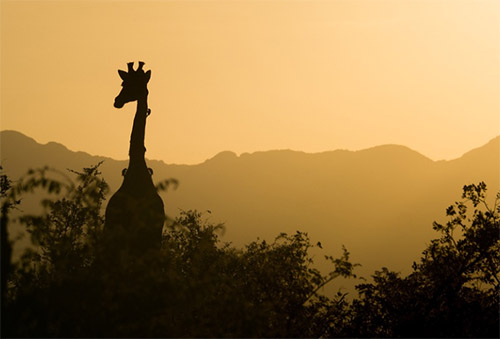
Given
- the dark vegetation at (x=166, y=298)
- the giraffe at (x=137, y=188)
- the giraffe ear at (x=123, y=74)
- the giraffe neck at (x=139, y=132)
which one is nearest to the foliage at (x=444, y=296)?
the dark vegetation at (x=166, y=298)

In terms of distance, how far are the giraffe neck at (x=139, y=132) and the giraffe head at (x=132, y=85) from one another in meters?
0.22

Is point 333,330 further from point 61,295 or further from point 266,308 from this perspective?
point 61,295

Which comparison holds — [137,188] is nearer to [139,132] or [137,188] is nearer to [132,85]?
[139,132]

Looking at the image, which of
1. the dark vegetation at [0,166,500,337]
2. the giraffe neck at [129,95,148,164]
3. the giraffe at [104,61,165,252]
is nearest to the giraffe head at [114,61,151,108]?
the giraffe at [104,61,165,252]

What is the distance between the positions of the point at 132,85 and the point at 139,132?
1644 mm

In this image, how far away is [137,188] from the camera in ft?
66.3

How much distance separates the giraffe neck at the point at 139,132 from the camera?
2122 cm

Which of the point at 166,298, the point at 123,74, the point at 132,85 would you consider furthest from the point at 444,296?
the point at 166,298

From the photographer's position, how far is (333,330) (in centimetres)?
2362

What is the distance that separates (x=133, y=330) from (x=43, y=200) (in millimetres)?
3047

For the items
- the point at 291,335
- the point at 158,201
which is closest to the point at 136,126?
the point at 158,201

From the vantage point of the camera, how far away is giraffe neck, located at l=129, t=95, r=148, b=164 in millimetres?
21219

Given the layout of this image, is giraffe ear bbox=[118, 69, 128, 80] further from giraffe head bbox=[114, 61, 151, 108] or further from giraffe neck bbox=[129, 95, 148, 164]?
giraffe neck bbox=[129, 95, 148, 164]

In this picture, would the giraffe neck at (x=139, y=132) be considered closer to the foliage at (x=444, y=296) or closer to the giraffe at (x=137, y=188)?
the giraffe at (x=137, y=188)
